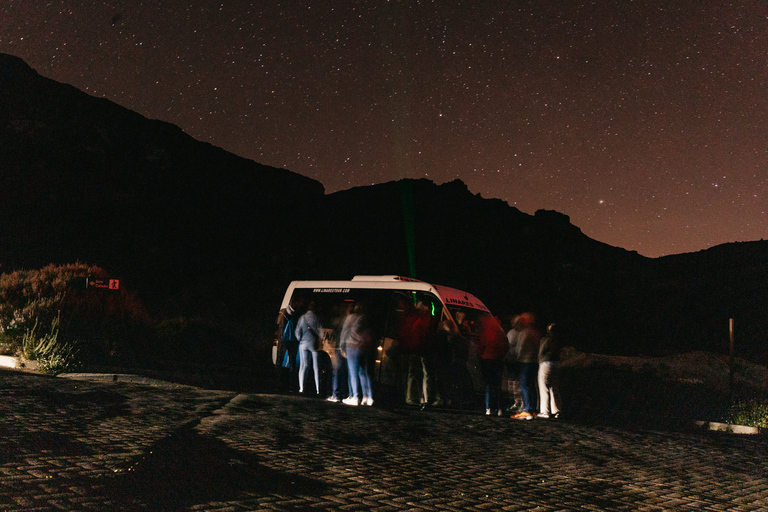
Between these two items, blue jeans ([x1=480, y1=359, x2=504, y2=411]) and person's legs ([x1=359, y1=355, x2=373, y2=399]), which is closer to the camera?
blue jeans ([x1=480, y1=359, x2=504, y2=411])

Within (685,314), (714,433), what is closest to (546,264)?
(685,314)

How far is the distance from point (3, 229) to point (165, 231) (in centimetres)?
1459

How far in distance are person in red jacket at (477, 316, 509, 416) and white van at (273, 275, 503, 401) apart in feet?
0.55

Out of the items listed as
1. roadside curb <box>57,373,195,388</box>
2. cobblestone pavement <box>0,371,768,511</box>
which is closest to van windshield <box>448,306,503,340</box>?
cobblestone pavement <box>0,371,768,511</box>

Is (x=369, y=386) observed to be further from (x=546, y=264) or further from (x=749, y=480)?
(x=546, y=264)

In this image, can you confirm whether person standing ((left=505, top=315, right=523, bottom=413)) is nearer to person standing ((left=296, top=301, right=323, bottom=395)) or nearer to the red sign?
person standing ((left=296, top=301, right=323, bottom=395))

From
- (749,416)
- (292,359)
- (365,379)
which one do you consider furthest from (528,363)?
(749,416)

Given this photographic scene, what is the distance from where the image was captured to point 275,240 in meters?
70.5

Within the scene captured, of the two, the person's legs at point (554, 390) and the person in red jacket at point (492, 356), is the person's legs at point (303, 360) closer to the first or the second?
the person in red jacket at point (492, 356)

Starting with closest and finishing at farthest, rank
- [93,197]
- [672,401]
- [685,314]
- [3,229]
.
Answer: [672,401] < [3,229] < [93,197] < [685,314]

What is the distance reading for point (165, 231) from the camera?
62.7 m

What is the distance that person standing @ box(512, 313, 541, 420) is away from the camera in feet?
37.1

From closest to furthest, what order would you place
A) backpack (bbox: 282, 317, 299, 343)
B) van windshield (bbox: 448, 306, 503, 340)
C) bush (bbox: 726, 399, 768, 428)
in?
van windshield (bbox: 448, 306, 503, 340) → bush (bbox: 726, 399, 768, 428) → backpack (bbox: 282, 317, 299, 343)

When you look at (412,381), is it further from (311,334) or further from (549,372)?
(549,372)
